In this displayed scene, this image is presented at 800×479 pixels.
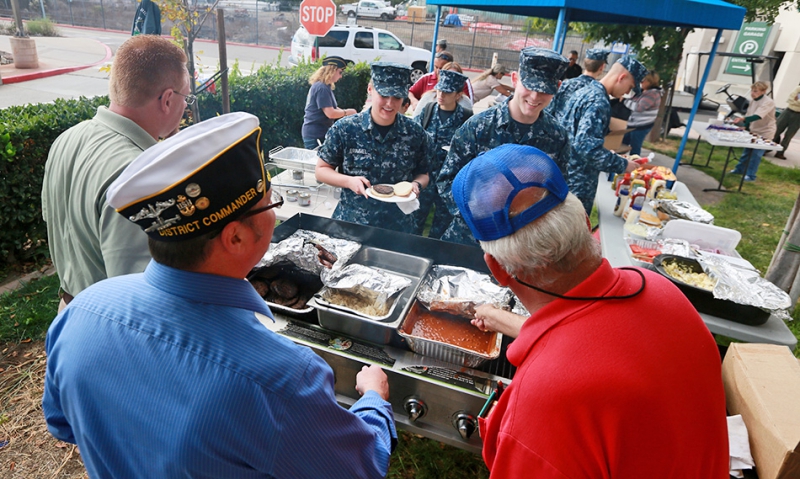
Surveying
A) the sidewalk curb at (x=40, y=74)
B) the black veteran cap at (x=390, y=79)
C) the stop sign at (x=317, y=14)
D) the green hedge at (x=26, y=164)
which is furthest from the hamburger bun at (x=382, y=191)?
the sidewalk curb at (x=40, y=74)

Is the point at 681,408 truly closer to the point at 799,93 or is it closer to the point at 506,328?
the point at 506,328

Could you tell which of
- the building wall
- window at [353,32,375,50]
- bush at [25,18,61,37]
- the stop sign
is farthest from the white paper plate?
bush at [25,18,61,37]

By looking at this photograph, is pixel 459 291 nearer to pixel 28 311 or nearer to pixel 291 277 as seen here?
pixel 291 277

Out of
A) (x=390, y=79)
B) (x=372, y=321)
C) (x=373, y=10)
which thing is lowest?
(x=372, y=321)

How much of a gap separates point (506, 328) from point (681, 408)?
804mm

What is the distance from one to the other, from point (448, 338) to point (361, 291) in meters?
0.46

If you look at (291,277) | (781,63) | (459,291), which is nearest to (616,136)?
(459,291)

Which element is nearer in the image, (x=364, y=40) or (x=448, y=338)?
(x=448, y=338)

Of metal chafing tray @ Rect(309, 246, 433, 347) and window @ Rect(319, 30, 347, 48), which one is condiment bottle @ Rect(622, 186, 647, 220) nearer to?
metal chafing tray @ Rect(309, 246, 433, 347)

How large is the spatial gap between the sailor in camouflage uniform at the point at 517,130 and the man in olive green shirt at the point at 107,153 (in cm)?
176

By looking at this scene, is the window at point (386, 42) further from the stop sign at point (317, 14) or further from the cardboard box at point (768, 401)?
the cardboard box at point (768, 401)

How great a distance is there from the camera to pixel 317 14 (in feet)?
22.3

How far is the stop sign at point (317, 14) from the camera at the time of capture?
6.73 m

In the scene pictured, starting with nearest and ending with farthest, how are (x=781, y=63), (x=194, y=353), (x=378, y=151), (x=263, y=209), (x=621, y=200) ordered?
1. (x=194, y=353)
2. (x=263, y=209)
3. (x=378, y=151)
4. (x=621, y=200)
5. (x=781, y=63)
